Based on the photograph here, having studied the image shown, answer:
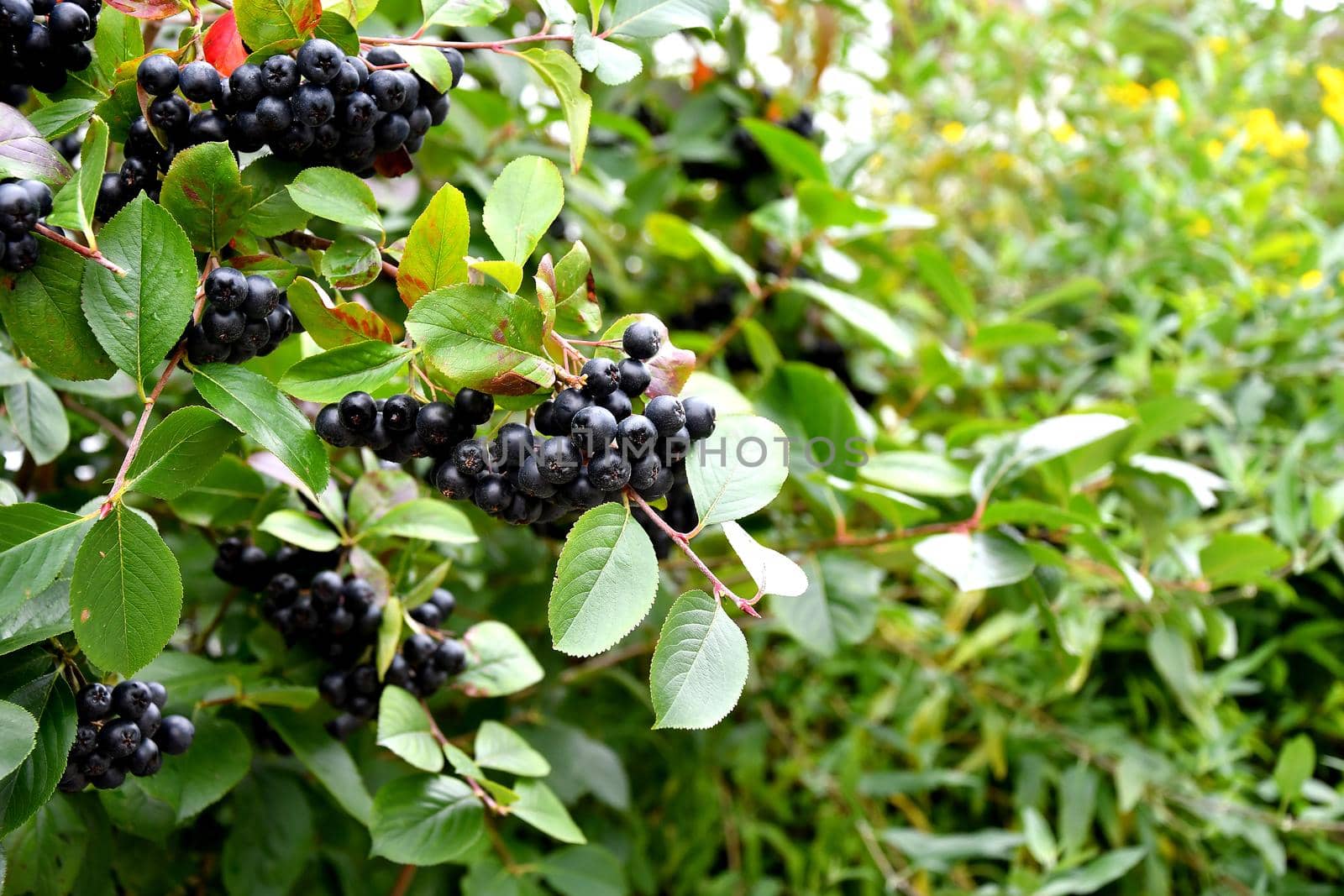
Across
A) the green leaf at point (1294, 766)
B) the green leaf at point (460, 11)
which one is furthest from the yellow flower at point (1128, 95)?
the green leaf at point (460, 11)

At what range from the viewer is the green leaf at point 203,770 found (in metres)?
0.62

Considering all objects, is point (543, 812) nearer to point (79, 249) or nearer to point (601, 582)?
point (601, 582)

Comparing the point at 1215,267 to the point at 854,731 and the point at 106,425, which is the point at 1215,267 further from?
the point at 106,425

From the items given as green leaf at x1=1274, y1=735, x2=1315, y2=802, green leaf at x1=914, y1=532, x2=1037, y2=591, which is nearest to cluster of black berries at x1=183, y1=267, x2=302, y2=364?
green leaf at x1=914, y1=532, x2=1037, y2=591

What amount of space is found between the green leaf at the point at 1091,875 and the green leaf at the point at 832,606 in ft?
1.49

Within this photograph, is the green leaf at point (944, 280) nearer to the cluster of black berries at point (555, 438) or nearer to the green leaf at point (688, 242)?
the green leaf at point (688, 242)

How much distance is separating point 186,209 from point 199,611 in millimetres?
536

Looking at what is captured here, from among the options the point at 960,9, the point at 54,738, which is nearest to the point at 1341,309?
the point at 960,9

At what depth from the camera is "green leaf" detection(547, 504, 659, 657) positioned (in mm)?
464

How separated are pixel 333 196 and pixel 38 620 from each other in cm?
29

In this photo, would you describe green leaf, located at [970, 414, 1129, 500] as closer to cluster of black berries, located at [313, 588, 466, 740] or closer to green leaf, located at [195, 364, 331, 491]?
cluster of black berries, located at [313, 588, 466, 740]

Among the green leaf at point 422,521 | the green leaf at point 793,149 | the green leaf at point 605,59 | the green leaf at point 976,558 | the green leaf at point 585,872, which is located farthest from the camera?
the green leaf at point 793,149

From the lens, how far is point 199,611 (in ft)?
2.98

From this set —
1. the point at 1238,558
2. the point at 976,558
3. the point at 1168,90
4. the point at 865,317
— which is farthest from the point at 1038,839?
the point at 1168,90
